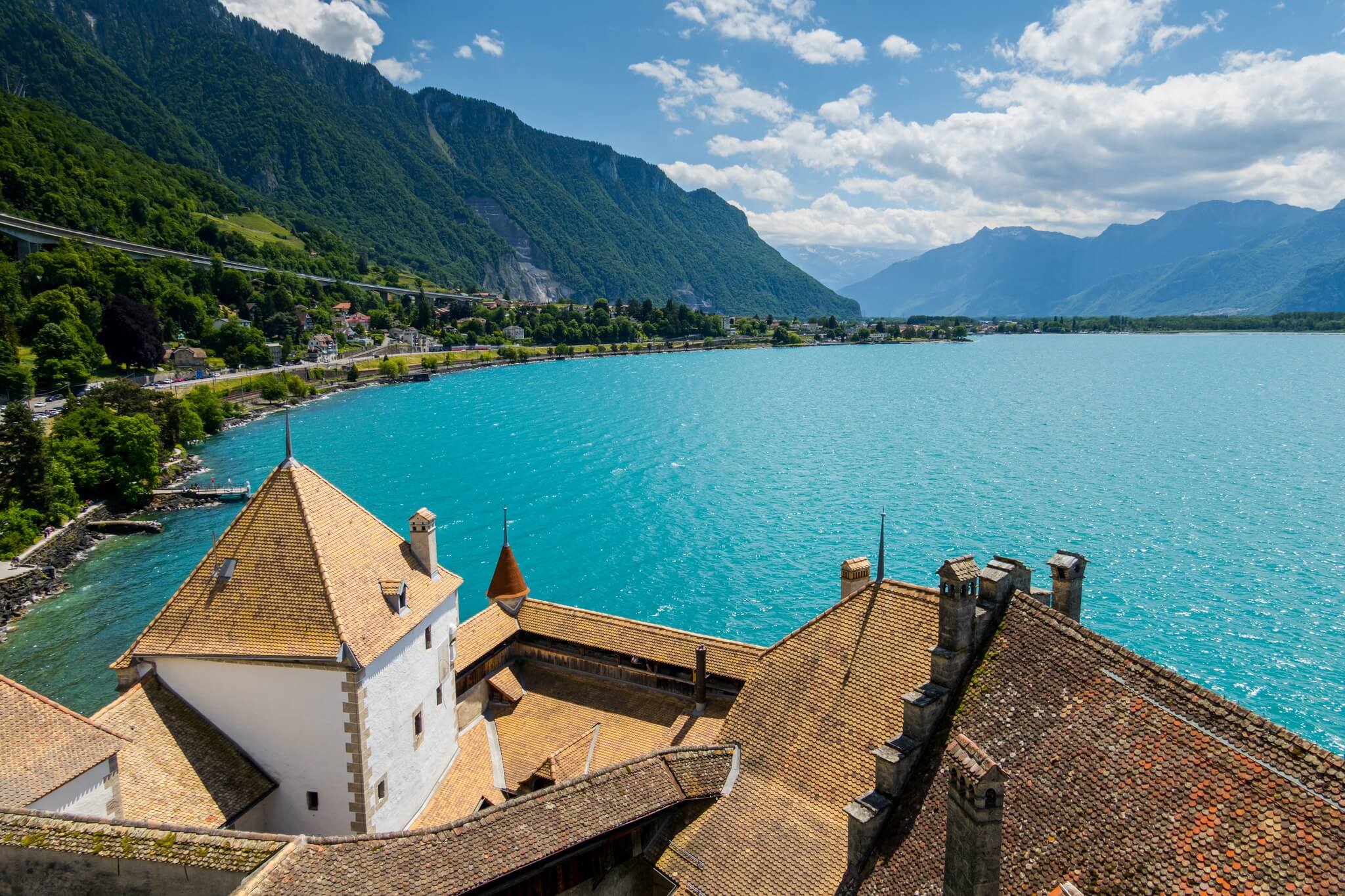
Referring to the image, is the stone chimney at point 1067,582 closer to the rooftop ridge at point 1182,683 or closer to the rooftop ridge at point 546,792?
the rooftop ridge at point 1182,683

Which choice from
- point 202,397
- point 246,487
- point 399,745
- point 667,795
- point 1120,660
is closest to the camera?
point 1120,660

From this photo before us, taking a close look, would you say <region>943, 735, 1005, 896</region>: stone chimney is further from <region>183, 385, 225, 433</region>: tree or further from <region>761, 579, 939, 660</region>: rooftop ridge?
<region>183, 385, 225, 433</region>: tree

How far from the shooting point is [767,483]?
8225 centimetres

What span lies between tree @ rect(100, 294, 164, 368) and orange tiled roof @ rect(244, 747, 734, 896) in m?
126

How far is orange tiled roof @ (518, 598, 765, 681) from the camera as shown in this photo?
23562 millimetres

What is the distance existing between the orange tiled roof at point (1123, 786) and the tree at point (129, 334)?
131 metres

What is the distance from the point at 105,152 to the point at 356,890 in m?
245

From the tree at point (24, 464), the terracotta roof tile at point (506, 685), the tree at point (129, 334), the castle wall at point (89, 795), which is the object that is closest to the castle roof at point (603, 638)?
the terracotta roof tile at point (506, 685)

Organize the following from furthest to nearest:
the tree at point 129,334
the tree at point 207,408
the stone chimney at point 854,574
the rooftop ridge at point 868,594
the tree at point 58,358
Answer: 1. the tree at point 129,334
2. the tree at point 207,408
3. the tree at point 58,358
4. the stone chimney at point 854,574
5. the rooftop ridge at point 868,594

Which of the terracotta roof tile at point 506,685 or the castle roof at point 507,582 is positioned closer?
the terracotta roof tile at point 506,685

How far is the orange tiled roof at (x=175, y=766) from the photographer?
52.1 feet

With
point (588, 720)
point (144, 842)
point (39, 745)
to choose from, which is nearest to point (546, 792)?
point (144, 842)

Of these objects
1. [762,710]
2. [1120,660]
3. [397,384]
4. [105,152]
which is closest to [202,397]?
[397,384]

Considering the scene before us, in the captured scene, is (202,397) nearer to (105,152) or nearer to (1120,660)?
(1120,660)
